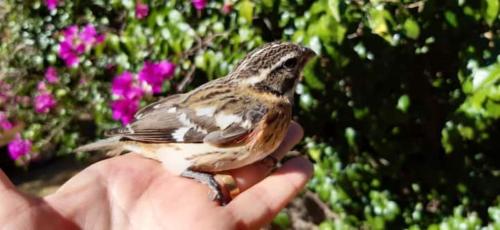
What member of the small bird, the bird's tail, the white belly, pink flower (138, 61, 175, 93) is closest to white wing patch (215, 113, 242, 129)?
the small bird

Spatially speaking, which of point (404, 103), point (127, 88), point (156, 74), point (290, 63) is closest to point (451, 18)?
point (404, 103)

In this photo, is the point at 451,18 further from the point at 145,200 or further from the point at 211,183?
the point at 145,200

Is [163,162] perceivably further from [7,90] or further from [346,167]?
[7,90]

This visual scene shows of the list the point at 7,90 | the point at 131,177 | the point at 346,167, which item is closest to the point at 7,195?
the point at 131,177

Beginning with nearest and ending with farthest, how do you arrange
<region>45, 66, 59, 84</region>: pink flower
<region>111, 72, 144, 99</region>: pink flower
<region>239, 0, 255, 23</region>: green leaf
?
1. <region>239, 0, 255, 23</region>: green leaf
2. <region>111, 72, 144, 99</region>: pink flower
3. <region>45, 66, 59, 84</region>: pink flower

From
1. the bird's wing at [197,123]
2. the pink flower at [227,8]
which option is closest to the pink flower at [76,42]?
the pink flower at [227,8]

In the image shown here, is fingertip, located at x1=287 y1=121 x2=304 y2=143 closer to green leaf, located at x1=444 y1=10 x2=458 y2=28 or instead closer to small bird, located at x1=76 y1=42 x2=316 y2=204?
small bird, located at x1=76 y1=42 x2=316 y2=204
